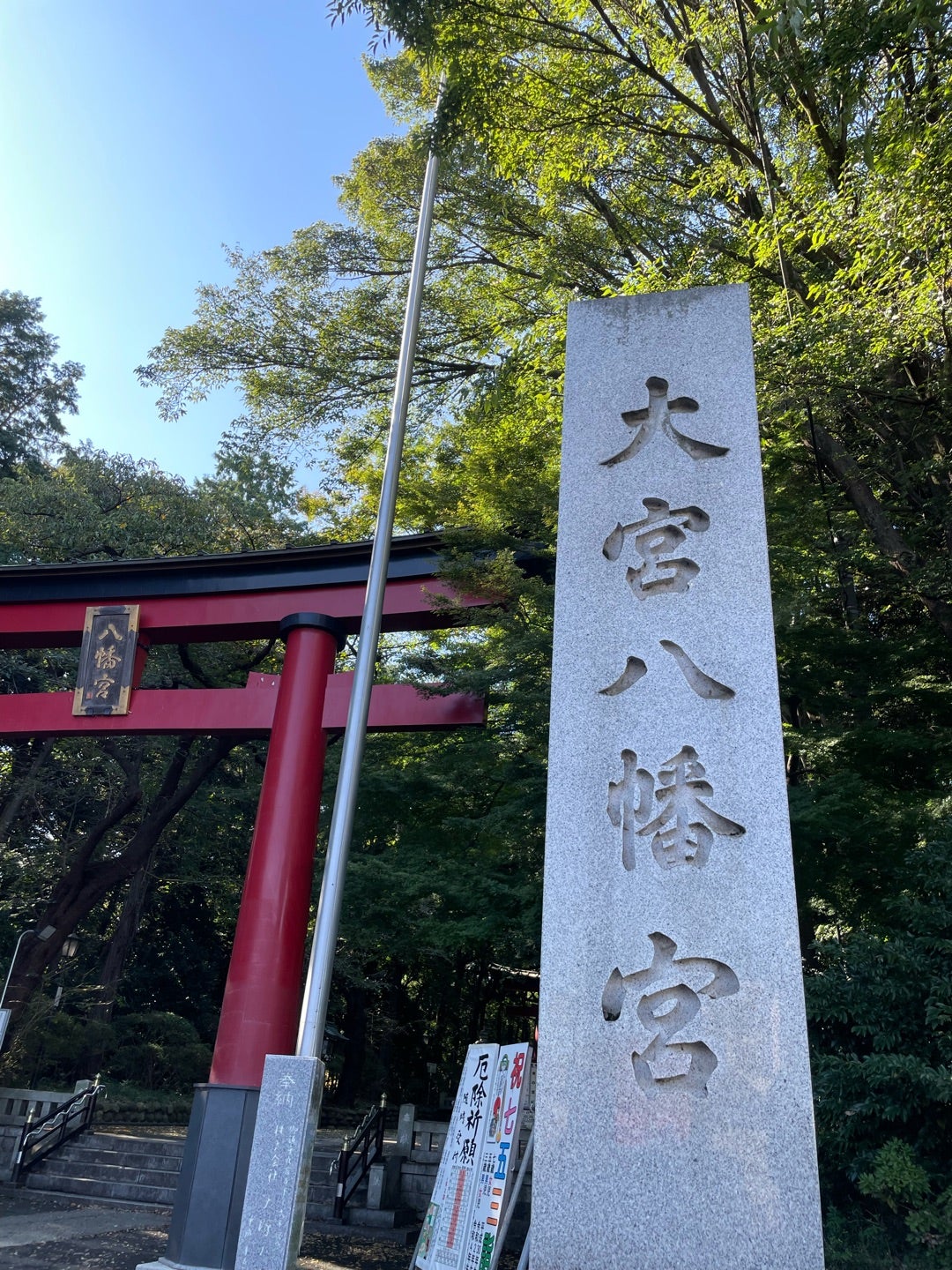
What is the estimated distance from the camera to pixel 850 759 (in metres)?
8.30

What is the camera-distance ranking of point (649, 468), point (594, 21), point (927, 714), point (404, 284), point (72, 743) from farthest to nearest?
point (72, 743)
point (404, 284)
point (927, 714)
point (594, 21)
point (649, 468)

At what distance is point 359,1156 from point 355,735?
6.20 m

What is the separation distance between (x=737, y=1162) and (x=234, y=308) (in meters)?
12.3

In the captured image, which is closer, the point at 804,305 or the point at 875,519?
the point at 804,305

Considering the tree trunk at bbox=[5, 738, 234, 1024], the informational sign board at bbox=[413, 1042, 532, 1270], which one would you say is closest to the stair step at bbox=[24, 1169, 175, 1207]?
the tree trunk at bbox=[5, 738, 234, 1024]

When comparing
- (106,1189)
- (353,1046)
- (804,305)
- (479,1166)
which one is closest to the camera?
(479,1166)

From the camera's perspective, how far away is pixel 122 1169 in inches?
413

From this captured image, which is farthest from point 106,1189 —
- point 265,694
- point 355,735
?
point 355,735

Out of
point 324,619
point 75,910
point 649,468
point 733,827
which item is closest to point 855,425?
point 324,619

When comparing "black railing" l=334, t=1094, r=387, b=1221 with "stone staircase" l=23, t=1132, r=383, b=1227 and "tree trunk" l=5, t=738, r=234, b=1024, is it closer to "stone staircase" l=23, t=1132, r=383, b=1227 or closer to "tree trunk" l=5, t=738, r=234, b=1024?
"stone staircase" l=23, t=1132, r=383, b=1227

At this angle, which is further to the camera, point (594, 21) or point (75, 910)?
point (75, 910)

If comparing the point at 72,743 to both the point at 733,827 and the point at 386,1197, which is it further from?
the point at 733,827

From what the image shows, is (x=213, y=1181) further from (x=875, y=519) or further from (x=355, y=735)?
(x=875, y=519)

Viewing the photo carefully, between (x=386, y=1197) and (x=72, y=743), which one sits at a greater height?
(x=72, y=743)
